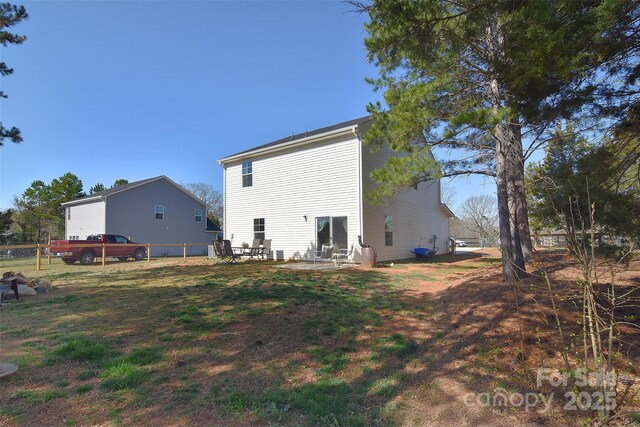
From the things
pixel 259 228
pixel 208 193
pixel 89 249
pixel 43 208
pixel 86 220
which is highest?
pixel 208 193

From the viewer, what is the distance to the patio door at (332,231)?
14.0 metres

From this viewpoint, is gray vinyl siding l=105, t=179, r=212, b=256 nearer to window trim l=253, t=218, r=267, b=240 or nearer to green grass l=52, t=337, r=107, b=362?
window trim l=253, t=218, r=267, b=240

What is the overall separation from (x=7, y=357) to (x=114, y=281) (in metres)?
6.26

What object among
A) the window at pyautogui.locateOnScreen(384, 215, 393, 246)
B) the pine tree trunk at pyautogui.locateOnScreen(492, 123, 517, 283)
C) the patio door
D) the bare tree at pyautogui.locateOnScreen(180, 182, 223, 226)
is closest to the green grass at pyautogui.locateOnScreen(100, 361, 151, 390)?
the pine tree trunk at pyautogui.locateOnScreen(492, 123, 517, 283)

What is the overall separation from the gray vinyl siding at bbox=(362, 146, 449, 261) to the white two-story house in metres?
0.04

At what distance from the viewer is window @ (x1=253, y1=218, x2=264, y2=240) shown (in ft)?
56.1

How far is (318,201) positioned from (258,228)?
4284mm

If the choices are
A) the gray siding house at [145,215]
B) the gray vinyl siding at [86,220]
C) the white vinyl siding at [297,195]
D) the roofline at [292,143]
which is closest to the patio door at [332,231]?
the white vinyl siding at [297,195]

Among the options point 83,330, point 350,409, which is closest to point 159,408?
point 350,409

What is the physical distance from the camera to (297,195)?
15.5 m

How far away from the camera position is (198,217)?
28625 mm

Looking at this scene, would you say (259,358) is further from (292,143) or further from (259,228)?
(259,228)

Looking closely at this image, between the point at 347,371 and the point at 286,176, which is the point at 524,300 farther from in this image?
the point at 286,176

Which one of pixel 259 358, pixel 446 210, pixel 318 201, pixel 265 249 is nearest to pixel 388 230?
pixel 318 201
